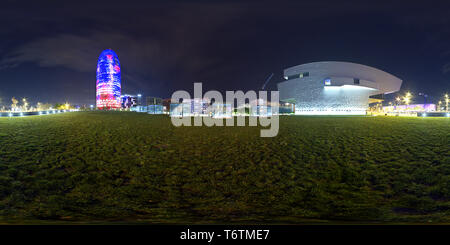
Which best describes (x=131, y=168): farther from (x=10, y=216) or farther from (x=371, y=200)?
(x=371, y=200)

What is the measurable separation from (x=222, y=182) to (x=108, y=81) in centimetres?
14567

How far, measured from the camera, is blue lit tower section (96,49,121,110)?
132 meters

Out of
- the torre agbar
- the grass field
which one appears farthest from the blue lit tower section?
the grass field

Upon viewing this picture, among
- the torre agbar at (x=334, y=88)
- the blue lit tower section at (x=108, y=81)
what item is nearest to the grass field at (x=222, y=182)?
the torre agbar at (x=334, y=88)

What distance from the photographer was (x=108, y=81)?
134000mm

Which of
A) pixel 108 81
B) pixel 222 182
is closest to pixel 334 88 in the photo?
pixel 222 182

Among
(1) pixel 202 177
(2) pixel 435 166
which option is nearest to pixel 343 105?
(2) pixel 435 166

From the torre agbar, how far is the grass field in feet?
187

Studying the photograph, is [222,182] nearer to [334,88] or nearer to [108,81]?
[334,88]

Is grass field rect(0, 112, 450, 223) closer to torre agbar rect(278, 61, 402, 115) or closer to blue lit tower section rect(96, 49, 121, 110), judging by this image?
torre agbar rect(278, 61, 402, 115)

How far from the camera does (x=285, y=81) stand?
7356 cm

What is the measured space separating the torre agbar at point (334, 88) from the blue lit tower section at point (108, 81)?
10644cm
